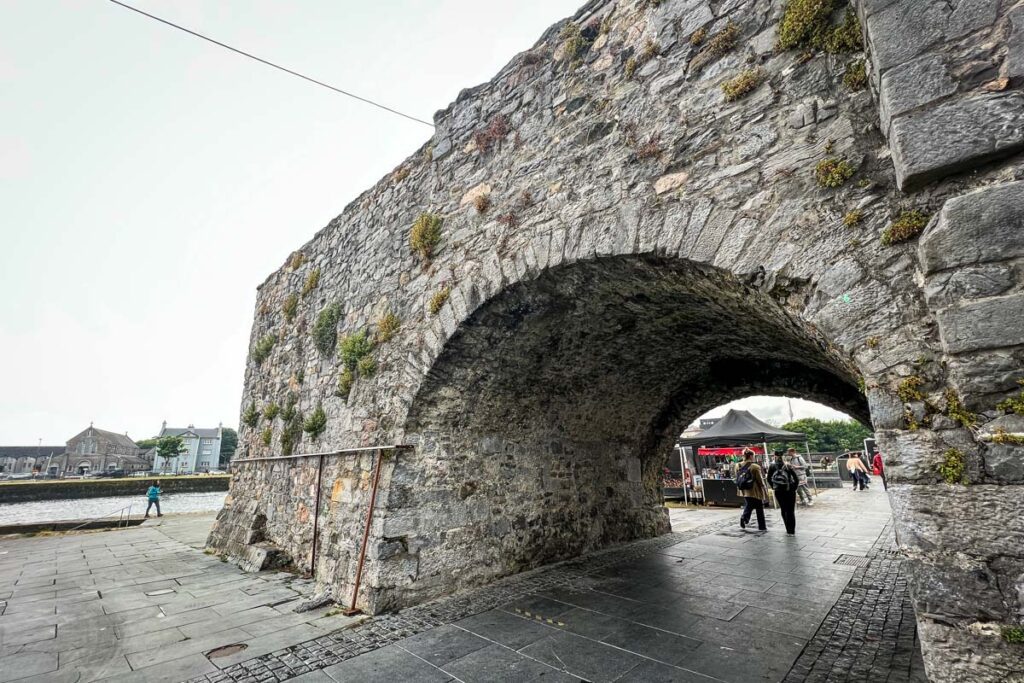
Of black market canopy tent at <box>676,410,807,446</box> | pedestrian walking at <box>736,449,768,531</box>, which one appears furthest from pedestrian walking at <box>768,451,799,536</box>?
black market canopy tent at <box>676,410,807,446</box>

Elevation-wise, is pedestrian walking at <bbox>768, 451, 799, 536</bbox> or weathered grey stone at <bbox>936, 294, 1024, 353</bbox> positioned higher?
weathered grey stone at <bbox>936, 294, 1024, 353</bbox>

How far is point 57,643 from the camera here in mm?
4016

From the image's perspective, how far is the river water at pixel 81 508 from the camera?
706 inches

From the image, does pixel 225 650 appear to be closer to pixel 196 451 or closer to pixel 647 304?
pixel 647 304

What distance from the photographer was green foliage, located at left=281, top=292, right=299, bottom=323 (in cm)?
834

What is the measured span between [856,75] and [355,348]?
5373 mm

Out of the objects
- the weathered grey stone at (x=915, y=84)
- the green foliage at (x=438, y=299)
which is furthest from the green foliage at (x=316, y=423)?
the weathered grey stone at (x=915, y=84)

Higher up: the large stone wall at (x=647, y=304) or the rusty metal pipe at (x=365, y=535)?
the large stone wall at (x=647, y=304)

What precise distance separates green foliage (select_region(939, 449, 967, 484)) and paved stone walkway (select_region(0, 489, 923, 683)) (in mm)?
1741

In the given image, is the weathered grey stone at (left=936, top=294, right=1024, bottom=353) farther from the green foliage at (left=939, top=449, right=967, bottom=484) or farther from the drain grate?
the drain grate

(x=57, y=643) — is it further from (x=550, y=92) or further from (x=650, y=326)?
(x=550, y=92)

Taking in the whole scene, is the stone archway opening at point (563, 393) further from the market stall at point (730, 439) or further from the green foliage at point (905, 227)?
the market stall at point (730, 439)

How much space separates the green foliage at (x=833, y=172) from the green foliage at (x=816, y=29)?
0.68 meters

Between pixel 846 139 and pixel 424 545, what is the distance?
15.5 ft
